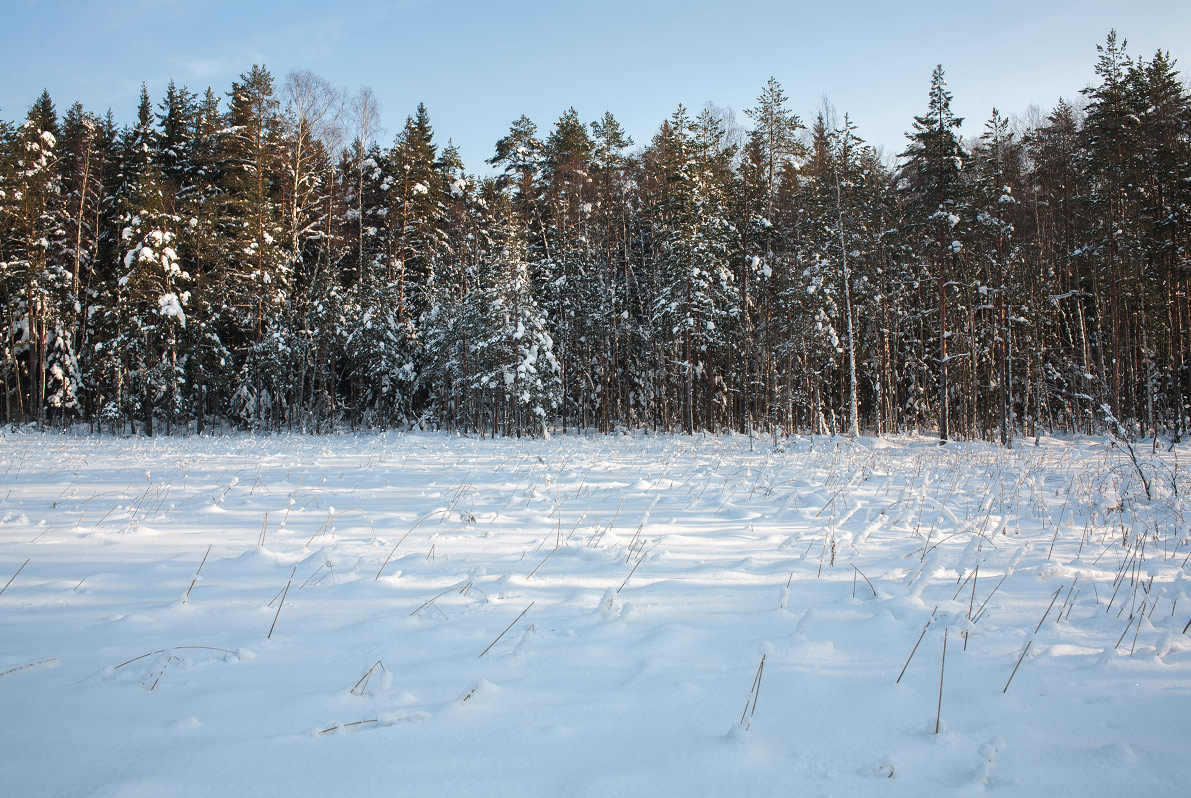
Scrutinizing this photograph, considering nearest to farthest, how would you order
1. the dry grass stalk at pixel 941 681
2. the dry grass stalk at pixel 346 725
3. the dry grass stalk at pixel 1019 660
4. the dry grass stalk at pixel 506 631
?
the dry grass stalk at pixel 346 725
the dry grass stalk at pixel 941 681
the dry grass stalk at pixel 1019 660
the dry grass stalk at pixel 506 631

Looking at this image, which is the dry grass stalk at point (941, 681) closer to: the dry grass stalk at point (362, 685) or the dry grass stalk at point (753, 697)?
the dry grass stalk at point (753, 697)

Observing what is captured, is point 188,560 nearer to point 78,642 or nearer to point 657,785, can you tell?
point 78,642

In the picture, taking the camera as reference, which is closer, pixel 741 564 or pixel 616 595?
pixel 616 595

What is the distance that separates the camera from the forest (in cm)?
2164

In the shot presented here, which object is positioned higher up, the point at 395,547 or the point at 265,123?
the point at 265,123

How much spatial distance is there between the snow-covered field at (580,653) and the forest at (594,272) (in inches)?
684

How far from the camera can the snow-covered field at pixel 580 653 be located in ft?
6.63

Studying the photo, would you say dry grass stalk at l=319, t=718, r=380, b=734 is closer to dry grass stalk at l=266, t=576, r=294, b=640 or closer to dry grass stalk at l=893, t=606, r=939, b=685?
dry grass stalk at l=266, t=576, r=294, b=640

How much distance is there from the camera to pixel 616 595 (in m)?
3.74

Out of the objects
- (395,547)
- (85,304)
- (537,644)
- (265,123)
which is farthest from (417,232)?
(537,644)

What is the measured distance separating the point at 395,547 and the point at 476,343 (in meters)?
19.9

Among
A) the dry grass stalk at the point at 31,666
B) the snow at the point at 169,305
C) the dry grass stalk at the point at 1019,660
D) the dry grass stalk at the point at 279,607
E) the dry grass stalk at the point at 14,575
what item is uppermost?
the snow at the point at 169,305

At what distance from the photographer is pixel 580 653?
290 cm

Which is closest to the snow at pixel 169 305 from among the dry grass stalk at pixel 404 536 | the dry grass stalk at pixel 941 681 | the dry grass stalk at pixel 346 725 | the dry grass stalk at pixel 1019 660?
the dry grass stalk at pixel 404 536
